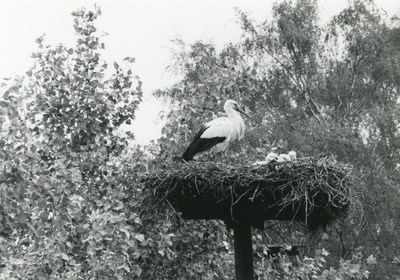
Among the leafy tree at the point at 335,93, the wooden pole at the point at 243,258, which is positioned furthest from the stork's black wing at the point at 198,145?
the leafy tree at the point at 335,93

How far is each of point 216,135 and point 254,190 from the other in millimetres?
1557

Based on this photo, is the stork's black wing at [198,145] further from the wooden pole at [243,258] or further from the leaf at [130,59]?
the wooden pole at [243,258]

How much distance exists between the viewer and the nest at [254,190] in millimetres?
4531

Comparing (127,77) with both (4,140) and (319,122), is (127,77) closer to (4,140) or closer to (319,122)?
(4,140)

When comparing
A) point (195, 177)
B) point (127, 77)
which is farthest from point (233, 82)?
point (195, 177)

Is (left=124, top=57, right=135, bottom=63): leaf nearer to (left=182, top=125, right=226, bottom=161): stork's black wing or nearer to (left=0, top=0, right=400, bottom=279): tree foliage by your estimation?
(left=0, top=0, right=400, bottom=279): tree foliage

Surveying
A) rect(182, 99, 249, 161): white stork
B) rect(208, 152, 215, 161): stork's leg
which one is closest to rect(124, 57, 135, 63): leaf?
rect(182, 99, 249, 161): white stork

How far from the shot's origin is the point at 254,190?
464 cm

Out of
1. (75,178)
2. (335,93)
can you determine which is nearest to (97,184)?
(75,178)

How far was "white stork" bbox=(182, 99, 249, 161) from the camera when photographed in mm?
6051

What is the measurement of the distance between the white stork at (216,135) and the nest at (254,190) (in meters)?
1.04

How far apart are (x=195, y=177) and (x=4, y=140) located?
51.5 inches

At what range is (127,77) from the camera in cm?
643

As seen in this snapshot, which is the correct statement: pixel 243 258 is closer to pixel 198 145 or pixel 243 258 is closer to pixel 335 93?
pixel 198 145
